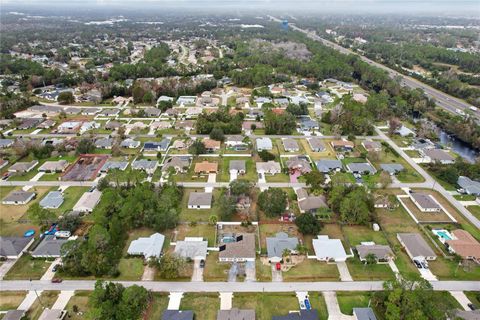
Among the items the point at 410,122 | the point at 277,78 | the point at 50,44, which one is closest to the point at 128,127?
the point at 277,78

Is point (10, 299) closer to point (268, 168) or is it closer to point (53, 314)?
point (53, 314)

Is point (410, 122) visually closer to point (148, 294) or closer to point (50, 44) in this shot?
point (148, 294)

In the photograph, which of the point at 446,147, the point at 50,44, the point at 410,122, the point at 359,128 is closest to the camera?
the point at 446,147

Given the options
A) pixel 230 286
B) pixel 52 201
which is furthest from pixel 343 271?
pixel 52 201

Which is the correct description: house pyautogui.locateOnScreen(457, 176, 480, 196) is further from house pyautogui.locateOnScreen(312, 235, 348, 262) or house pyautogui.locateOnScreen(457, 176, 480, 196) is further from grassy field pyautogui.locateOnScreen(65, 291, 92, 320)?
grassy field pyautogui.locateOnScreen(65, 291, 92, 320)

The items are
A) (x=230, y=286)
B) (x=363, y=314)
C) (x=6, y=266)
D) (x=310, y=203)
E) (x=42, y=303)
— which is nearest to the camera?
(x=363, y=314)

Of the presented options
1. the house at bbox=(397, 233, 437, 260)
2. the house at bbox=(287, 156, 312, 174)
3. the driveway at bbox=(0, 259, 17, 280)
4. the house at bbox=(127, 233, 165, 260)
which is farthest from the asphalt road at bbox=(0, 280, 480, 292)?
the house at bbox=(287, 156, 312, 174)

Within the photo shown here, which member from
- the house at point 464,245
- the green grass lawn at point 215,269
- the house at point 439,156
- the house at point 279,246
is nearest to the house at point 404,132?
the house at point 439,156
